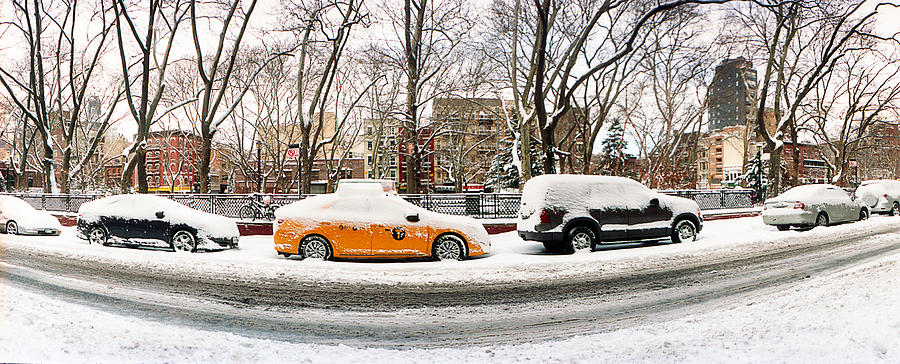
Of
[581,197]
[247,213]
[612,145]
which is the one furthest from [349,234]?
[612,145]

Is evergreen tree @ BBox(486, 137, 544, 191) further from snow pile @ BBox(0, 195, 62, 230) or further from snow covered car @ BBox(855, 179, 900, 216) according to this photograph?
snow pile @ BBox(0, 195, 62, 230)

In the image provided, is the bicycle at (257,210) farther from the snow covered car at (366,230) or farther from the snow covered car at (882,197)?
the snow covered car at (882,197)

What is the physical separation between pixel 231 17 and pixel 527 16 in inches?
435

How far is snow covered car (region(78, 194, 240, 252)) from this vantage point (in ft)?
28.8

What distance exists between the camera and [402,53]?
1841cm

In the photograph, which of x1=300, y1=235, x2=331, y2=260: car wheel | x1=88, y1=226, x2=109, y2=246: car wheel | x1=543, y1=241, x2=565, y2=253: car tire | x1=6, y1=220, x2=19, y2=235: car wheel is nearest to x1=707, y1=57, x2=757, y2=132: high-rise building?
x1=543, y1=241, x2=565, y2=253: car tire

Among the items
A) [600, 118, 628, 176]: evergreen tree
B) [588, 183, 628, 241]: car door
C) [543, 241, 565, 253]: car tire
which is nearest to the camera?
[588, 183, 628, 241]: car door

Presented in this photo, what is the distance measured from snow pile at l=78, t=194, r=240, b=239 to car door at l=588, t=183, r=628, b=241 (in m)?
8.05

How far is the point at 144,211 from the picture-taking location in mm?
8914

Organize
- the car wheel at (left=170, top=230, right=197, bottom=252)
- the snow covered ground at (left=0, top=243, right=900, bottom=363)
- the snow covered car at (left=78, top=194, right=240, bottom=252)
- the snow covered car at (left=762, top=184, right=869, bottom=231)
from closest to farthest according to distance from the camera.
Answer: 1. the snow covered ground at (left=0, top=243, right=900, bottom=363)
2. the snow covered car at (left=78, top=194, right=240, bottom=252)
3. the car wheel at (left=170, top=230, right=197, bottom=252)
4. the snow covered car at (left=762, top=184, right=869, bottom=231)

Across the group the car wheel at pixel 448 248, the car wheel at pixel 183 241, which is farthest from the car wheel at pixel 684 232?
the car wheel at pixel 183 241

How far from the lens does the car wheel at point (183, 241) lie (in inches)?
353

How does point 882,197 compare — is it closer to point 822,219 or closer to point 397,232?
point 822,219

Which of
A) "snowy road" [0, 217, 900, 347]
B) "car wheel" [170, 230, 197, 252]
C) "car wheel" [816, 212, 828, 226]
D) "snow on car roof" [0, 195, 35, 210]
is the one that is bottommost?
"snowy road" [0, 217, 900, 347]
